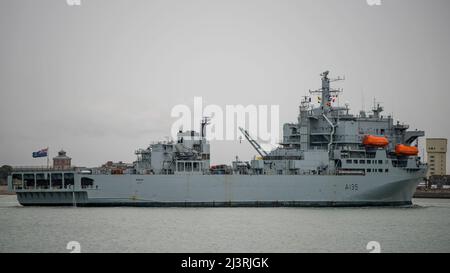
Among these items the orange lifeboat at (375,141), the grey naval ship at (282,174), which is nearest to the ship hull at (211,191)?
the grey naval ship at (282,174)

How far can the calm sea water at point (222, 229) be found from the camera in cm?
3012

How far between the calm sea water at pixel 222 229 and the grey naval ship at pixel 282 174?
188 centimetres

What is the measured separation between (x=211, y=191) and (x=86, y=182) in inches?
368

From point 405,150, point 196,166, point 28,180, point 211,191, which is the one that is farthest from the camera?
point 405,150

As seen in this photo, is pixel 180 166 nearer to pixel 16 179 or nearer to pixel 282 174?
pixel 282 174

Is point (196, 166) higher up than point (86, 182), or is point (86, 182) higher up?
point (196, 166)

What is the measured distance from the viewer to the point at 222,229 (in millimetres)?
35469

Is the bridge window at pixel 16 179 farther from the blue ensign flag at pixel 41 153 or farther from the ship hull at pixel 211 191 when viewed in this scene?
the blue ensign flag at pixel 41 153

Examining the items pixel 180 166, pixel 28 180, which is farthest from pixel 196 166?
pixel 28 180

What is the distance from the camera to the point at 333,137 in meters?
51.4

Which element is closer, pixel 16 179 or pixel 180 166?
pixel 180 166
